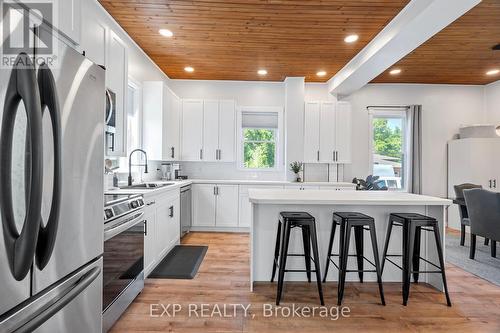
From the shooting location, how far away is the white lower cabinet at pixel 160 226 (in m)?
2.85

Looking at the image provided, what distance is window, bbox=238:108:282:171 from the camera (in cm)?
568

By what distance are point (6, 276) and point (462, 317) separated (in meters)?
3.08

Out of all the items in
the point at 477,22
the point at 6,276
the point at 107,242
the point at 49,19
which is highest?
the point at 477,22

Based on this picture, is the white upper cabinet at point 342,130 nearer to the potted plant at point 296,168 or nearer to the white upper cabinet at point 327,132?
the white upper cabinet at point 327,132

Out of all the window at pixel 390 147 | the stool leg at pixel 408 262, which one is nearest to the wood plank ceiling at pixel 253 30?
the window at pixel 390 147

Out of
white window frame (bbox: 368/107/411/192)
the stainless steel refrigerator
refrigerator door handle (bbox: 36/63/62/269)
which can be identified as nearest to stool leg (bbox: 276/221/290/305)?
the stainless steel refrigerator

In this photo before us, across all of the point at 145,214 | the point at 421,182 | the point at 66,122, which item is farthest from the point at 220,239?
the point at 421,182

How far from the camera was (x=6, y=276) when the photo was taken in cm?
94

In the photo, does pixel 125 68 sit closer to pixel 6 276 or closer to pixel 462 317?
pixel 6 276

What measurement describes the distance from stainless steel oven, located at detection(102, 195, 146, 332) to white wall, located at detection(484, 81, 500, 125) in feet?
22.8

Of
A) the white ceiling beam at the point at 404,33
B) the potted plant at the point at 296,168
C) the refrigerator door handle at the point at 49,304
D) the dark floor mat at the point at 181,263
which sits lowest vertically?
the dark floor mat at the point at 181,263

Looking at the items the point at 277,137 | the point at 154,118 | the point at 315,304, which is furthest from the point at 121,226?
the point at 277,137

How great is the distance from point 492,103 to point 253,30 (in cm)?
552

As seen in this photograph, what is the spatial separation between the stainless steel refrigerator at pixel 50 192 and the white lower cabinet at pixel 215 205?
3.41 metres
